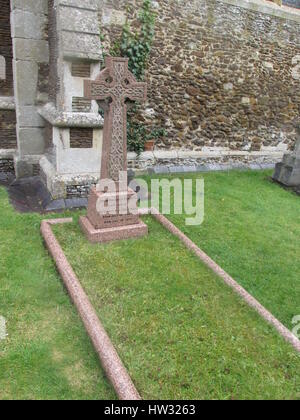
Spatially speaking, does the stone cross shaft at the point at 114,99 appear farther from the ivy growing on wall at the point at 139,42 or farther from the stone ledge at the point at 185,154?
the stone ledge at the point at 185,154

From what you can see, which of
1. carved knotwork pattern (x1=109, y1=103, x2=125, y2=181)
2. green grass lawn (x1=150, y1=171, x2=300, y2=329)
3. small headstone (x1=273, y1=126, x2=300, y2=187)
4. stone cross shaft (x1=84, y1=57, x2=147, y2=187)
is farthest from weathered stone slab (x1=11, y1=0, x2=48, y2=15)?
small headstone (x1=273, y1=126, x2=300, y2=187)

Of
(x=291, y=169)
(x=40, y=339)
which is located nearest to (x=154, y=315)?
(x=40, y=339)

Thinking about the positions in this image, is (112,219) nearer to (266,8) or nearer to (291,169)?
(291,169)

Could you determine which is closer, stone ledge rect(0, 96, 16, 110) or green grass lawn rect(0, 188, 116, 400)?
green grass lawn rect(0, 188, 116, 400)

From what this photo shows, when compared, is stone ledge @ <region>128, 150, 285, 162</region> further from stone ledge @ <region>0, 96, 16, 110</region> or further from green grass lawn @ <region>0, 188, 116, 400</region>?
green grass lawn @ <region>0, 188, 116, 400</region>

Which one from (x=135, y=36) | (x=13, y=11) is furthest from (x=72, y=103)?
(x=135, y=36)

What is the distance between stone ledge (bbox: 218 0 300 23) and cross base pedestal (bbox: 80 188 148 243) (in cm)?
570

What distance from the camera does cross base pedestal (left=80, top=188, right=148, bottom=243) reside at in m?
4.78

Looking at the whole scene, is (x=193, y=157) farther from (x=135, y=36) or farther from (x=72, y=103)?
(x=72, y=103)

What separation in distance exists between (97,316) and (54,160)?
340 cm

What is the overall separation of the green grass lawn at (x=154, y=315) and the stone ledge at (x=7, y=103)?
226 centimetres

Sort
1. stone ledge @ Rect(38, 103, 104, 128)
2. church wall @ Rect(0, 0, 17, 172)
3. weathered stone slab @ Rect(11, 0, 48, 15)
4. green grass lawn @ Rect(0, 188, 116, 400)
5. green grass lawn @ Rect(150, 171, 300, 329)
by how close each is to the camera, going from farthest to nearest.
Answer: church wall @ Rect(0, 0, 17, 172) → weathered stone slab @ Rect(11, 0, 48, 15) → stone ledge @ Rect(38, 103, 104, 128) → green grass lawn @ Rect(150, 171, 300, 329) → green grass lawn @ Rect(0, 188, 116, 400)

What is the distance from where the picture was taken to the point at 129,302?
3.64 m

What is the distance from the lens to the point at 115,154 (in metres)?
4.89
